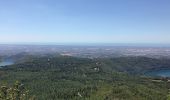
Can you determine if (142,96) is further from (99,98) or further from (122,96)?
(99,98)

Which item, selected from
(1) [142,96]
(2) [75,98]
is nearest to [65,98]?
(2) [75,98]

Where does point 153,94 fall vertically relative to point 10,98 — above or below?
below

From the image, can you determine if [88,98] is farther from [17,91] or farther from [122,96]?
[17,91]

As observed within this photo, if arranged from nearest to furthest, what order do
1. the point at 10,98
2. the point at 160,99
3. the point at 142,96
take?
the point at 10,98 < the point at 160,99 < the point at 142,96

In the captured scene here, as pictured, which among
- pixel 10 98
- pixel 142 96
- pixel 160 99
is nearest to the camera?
pixel 10 98

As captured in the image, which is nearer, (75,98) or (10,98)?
(10,98)

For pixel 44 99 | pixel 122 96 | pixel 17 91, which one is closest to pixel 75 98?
pixel 44 99

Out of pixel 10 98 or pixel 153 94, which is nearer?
pixel 10 98

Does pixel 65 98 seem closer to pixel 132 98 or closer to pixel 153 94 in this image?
pixel 132 98

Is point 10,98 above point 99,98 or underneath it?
above
